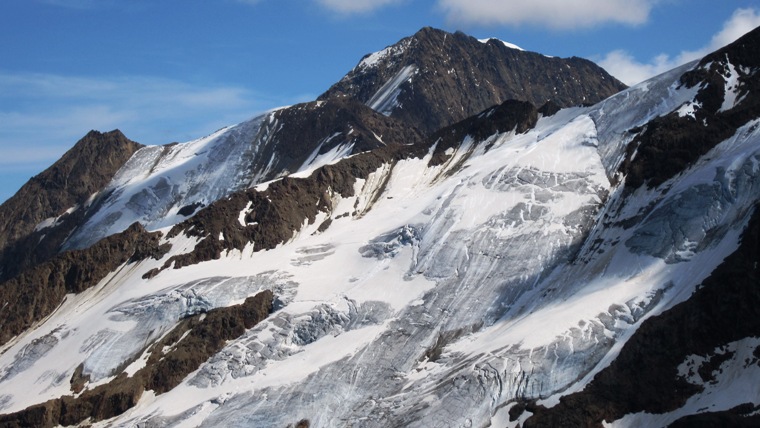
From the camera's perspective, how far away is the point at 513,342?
8650 centimetres

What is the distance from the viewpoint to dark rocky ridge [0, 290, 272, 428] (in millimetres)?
95625

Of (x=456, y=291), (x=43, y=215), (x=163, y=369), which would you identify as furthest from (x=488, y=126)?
(x=43, y=215)

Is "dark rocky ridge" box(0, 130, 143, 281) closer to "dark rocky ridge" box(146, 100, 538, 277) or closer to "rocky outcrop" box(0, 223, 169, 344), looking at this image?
"rocky outcrop" box(0, 223, 169, 344)

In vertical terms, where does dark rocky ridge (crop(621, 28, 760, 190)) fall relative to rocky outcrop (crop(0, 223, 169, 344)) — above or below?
below

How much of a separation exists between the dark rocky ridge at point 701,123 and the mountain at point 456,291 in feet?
0.94

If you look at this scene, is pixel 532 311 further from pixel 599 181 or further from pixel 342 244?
pixel 342 244

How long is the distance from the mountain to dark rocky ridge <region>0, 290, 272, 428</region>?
8.9 inches

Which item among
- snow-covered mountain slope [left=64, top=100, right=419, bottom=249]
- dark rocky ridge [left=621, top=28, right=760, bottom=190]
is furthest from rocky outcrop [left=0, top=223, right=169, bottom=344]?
dark rocky ridge [left=621, top=28, right=760, bottom=190]

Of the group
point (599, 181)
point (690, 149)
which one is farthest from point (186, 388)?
point (690, 149)

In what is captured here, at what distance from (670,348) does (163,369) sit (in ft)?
171

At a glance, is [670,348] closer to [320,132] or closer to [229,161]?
[229,161]

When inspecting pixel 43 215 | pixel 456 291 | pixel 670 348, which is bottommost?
pixel 670 348

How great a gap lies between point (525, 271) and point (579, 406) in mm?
22666

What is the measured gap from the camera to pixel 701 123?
336 feet
